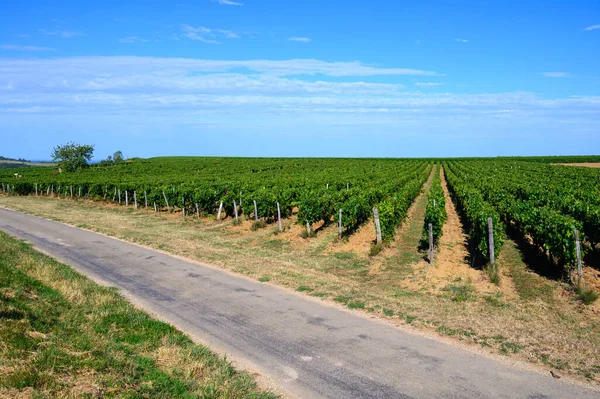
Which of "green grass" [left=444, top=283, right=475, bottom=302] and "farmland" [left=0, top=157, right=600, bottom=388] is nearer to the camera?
"farmland" [left=0, top=157, right=600, bottom=388]

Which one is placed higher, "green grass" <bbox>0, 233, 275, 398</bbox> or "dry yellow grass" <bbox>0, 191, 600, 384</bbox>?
"green grass" <bbox>0, 233, 275, 398</bbox>

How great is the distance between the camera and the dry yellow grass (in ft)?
31.2

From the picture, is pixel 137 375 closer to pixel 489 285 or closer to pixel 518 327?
pixel 518 327

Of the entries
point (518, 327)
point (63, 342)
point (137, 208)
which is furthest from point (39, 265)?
point (137, 208)

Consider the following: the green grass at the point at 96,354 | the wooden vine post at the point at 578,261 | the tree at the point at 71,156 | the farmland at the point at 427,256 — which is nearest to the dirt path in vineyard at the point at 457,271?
the farmland at the point at 427,256

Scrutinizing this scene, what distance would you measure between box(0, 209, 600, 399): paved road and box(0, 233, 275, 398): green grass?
838 mm

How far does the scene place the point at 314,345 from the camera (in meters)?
9.20

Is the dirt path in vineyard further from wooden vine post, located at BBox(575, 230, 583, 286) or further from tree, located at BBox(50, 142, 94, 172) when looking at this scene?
tree, located at BBox(50, 142, 94, 172)

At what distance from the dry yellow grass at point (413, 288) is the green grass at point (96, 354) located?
711 millimetres

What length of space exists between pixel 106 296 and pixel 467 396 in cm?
896

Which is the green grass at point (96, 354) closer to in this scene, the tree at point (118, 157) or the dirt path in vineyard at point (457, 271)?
the dirt path in vineyard at point (457, 271)

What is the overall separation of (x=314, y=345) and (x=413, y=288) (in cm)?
570

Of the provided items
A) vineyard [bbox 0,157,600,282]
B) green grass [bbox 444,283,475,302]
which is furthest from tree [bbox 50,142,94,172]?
green grass [bbox 444,283,475,302]

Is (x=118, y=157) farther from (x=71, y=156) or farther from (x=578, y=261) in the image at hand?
(x=578, y=261)
